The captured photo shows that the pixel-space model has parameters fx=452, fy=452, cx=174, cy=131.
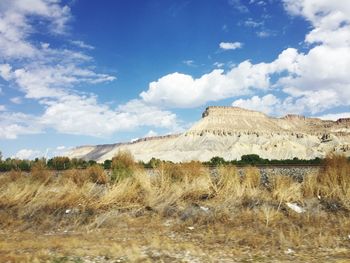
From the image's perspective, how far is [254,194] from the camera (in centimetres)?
1581

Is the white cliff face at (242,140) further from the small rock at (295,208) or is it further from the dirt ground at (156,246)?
the dirt ground at (156,246)

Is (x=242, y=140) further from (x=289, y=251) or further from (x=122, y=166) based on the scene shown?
(x=289, y=251)

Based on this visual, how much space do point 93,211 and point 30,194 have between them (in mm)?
4089

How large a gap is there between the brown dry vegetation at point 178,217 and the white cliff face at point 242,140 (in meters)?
77.8

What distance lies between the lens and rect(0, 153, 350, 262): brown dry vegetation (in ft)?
34.3

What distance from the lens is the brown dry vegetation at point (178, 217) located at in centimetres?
1045

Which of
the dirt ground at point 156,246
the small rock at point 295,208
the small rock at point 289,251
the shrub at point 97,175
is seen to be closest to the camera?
the dirt ground at point 156,246

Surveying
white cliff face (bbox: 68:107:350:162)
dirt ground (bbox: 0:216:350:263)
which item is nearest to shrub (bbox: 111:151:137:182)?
dirt ground (bbox: 0:216:350:263)

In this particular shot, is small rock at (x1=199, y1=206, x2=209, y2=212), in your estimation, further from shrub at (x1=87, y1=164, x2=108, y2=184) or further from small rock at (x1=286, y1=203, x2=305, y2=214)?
shrub at (x1=87, y1=164, x2=108, y2=184)

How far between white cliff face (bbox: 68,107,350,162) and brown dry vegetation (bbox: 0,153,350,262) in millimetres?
77831

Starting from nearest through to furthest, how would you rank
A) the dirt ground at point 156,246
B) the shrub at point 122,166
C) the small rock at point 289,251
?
the dirt ground at point 156,246
the small rock at point 289,251
the shrub at point 122,166

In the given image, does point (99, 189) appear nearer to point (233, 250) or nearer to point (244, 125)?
point (233, 250)

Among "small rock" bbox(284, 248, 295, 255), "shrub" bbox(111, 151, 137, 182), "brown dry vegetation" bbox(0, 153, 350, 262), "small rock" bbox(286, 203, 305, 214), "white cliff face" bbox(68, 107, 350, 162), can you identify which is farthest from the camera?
"white cliff face" bbox(68, 107, 350, 162)


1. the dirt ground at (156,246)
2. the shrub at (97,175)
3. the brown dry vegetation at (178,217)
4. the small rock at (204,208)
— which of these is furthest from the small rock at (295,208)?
the shrub at (97,175)
